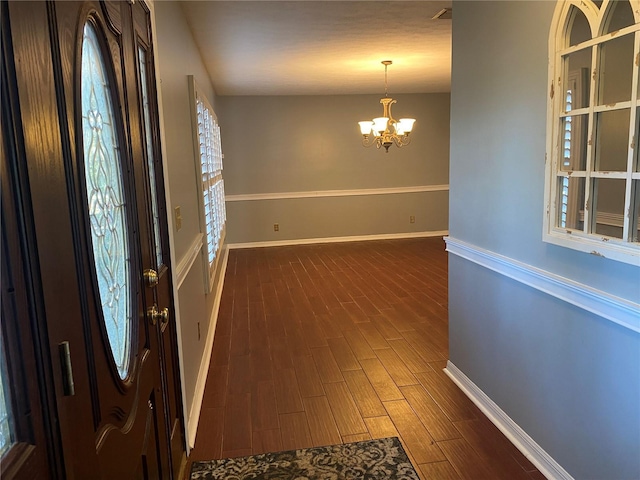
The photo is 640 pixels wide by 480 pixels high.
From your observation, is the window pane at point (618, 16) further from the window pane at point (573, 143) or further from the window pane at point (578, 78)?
the window pane at point (573, 143)

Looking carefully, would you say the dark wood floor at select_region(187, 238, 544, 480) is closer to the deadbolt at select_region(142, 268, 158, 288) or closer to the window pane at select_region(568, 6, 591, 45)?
the deadbolt at select_region(142, 268, 158, 288)

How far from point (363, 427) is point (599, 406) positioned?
1139 mm

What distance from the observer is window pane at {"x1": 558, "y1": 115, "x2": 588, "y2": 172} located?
171 centimetres

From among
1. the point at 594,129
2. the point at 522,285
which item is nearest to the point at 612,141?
the point at 594,129

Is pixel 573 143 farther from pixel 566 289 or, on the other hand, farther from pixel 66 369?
pixel 66 369

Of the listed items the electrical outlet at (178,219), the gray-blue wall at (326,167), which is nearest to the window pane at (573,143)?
the electrical outlet at (178,219)

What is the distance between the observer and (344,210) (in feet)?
24.8

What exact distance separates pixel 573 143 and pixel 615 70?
0.29 metres

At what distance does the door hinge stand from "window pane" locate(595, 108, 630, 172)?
5.46ft

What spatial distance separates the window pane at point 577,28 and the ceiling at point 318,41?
1.40 metres

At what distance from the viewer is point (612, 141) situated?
1.60m

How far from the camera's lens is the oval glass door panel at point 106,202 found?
1074 mm

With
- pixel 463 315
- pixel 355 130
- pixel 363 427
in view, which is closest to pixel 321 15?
pixel 463 315

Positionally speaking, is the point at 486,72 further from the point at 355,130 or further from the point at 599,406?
the point at 355,130
